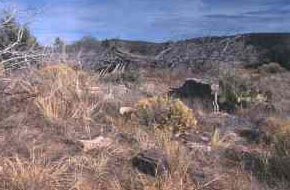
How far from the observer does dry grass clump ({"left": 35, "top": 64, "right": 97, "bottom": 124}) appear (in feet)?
30.7

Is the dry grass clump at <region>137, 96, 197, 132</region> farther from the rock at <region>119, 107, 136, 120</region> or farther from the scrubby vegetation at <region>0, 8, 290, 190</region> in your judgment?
the rock at <region>119, 107, 136, 120</region>

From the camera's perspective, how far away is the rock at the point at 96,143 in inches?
321

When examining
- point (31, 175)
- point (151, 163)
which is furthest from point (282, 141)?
point (31, 175)

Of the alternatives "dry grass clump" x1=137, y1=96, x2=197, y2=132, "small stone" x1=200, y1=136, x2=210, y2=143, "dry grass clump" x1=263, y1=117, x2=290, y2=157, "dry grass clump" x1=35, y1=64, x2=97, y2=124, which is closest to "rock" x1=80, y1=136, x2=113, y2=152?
"dry grass clump" x1=35, y1=64, x2=97, y2=124

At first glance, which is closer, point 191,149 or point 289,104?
point 191,149

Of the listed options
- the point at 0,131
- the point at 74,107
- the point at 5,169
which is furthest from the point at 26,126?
the point at 5,169

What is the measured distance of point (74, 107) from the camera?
31.6ft

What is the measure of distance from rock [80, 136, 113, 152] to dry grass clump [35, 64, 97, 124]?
0.91 meters

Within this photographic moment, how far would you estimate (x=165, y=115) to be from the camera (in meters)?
9.86

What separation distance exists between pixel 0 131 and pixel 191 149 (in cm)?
253

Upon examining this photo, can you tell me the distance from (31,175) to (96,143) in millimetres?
1640

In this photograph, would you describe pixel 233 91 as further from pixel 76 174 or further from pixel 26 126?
pixel 76 174

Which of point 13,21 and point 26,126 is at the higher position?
point 13,21

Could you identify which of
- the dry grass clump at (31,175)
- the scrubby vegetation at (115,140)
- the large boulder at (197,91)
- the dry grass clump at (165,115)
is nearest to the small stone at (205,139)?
the scrubby vegetation at (115,140)
